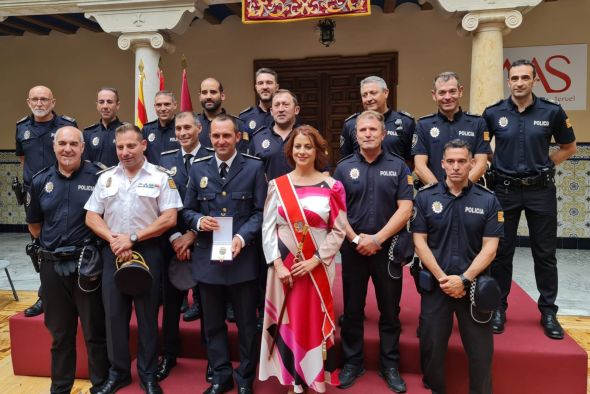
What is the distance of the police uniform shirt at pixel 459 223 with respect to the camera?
2.78 metres

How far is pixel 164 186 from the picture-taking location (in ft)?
9.97

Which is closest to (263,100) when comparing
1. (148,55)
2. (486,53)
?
(148,55)

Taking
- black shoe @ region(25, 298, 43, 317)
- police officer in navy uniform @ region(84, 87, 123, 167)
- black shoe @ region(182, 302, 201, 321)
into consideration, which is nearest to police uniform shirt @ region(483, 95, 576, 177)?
black shoe @ region(182, 302, 201, 321)

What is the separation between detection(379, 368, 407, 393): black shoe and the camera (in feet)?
9.89

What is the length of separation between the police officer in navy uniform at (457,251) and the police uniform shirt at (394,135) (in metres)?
0.71

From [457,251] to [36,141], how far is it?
3.57 meters

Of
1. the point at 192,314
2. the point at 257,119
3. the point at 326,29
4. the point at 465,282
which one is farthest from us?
the point at 326,29

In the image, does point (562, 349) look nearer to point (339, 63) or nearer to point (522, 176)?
point (522, 176)

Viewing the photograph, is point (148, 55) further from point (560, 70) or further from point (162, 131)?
point (560, 70)

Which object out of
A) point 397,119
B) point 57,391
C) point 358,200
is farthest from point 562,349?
point 57,391

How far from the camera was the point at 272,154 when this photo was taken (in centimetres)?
353

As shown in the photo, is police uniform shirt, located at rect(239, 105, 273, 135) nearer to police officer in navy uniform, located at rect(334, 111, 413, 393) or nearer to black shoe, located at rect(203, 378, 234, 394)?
police officer in navy uniform, located at rect(334, 111, 413, 393)

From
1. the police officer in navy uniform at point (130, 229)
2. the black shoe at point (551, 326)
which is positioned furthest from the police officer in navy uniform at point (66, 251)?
the black shoe at point (551, 326)

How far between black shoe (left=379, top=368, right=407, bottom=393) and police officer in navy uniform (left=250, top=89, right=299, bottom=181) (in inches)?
57.8
